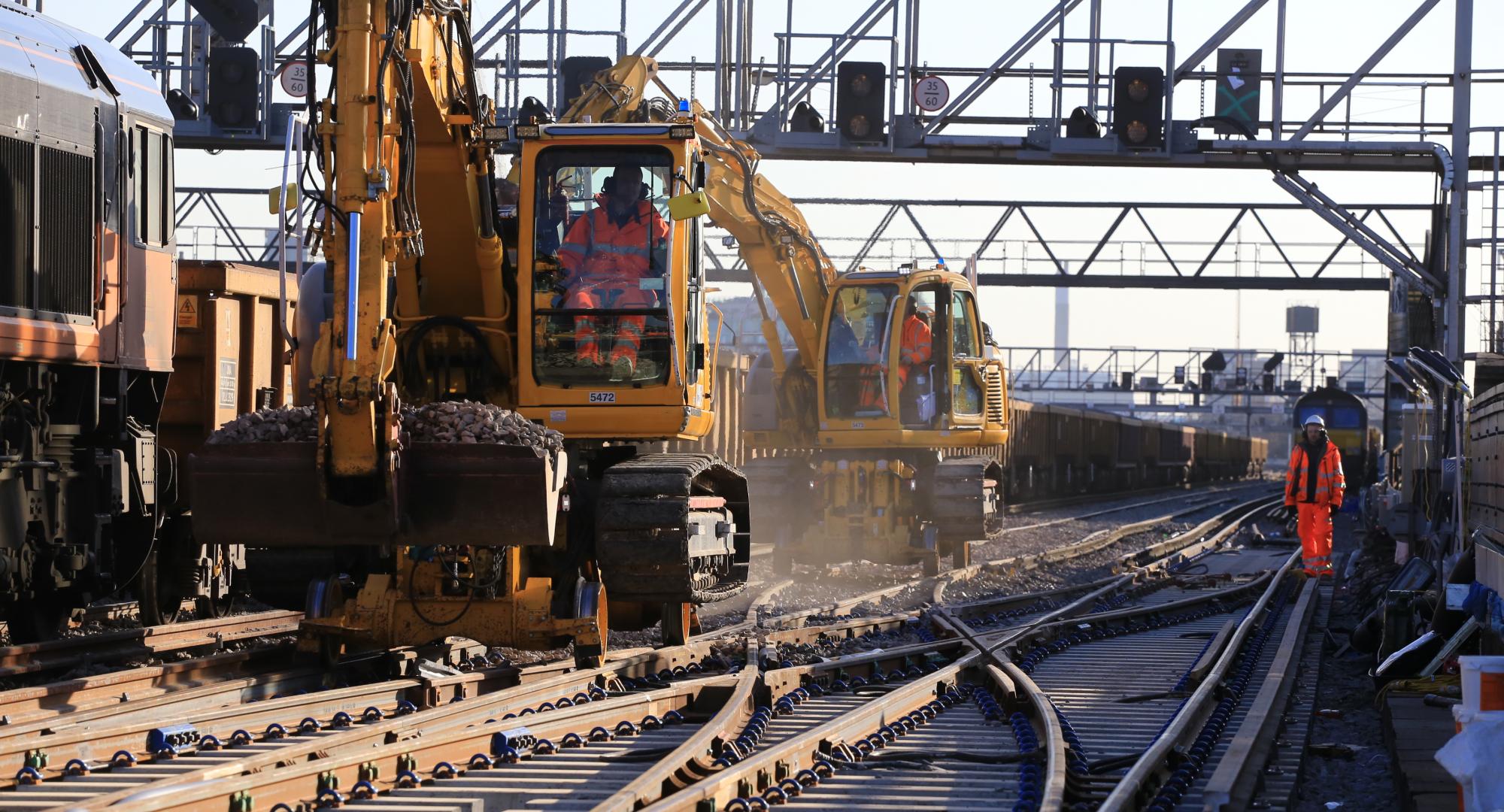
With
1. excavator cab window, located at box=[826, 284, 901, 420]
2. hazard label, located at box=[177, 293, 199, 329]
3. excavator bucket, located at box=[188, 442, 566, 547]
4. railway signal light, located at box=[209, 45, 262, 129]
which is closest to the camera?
excavator bucket, located at box=[188, 442, 566, 547]

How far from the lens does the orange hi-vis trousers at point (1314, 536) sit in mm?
18734

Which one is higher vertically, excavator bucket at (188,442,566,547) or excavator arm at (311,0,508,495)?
excavator arm at (311,0,508,495)

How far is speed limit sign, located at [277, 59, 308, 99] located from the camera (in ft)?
87.9

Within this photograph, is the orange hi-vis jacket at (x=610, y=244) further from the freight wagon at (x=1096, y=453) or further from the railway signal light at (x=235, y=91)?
the freight wagon at (x=1096, y=453)

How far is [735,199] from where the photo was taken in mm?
18406

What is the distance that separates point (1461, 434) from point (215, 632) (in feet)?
28.7

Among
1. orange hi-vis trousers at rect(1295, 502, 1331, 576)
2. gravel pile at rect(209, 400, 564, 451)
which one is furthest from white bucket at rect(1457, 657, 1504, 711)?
orange hi-vis trousers at rect(1295, 502, 1331, 576)

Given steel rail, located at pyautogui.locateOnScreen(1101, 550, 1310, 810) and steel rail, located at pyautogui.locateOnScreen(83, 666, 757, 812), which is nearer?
steel rail, located at pyautogui.locateOnScreen(83, 666, 757, 812)

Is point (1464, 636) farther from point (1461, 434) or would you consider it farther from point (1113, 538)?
point (1113, 538)

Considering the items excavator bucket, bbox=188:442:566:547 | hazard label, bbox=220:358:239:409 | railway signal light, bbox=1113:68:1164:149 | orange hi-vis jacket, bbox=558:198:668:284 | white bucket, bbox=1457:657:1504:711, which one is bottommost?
white bucket, bbox=1457:657:1504:711

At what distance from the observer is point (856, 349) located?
21.2 m

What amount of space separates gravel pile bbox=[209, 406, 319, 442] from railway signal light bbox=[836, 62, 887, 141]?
696 inches

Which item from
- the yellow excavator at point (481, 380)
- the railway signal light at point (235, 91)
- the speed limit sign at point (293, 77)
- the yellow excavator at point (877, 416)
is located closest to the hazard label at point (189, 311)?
the yellow excavator at point (481, 380)

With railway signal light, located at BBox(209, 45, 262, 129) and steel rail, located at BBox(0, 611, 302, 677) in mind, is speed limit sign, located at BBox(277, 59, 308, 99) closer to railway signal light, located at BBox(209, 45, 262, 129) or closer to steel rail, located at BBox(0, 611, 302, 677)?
railway signal light, located at BBox(209, 45, 262, 129)
